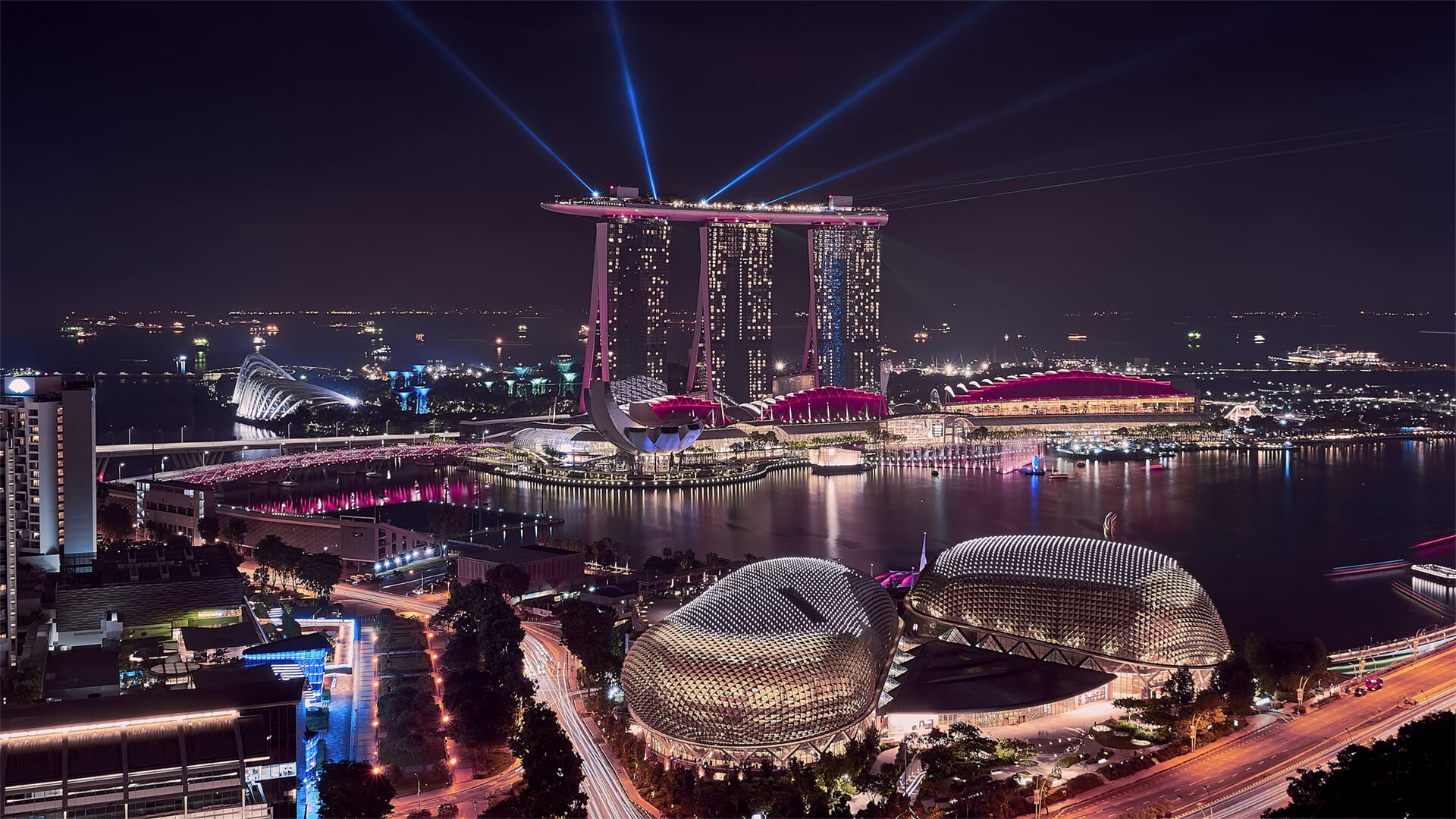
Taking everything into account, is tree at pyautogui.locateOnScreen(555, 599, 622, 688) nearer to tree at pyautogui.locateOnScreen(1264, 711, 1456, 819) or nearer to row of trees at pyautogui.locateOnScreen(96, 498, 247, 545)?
tree at pyautogui.locateOnScreen(1264, 711, 1456, 819)

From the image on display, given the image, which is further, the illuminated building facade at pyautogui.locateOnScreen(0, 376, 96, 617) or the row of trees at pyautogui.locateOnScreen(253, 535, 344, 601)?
the row of trees at pyautogui.locateOnScreen(253, 535, 344, 601)

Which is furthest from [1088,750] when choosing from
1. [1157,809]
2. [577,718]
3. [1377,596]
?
[1377,596]

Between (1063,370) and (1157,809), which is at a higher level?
(1063,370)

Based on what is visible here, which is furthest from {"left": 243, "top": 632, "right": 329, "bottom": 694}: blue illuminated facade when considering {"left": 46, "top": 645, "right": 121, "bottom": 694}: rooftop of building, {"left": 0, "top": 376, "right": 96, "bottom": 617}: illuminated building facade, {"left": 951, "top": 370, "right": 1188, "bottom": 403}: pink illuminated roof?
{"left": 951, "top": 370, "right": 1188, "bottom": 403}: pink illuminated roof

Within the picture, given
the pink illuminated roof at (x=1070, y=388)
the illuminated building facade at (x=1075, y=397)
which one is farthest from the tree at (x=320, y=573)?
the pink illuminated roof at (x=1070, y=388)

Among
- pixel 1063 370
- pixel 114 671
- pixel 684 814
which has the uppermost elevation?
pixel 1063 370

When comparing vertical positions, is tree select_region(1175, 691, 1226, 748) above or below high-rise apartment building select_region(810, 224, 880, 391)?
below

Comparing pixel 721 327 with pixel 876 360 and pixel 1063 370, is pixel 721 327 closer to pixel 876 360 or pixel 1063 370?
pixel 876 360

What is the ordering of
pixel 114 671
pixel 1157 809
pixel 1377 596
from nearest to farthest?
pixel 1157 809 → pixel 114 671 → pixel 1377 596
